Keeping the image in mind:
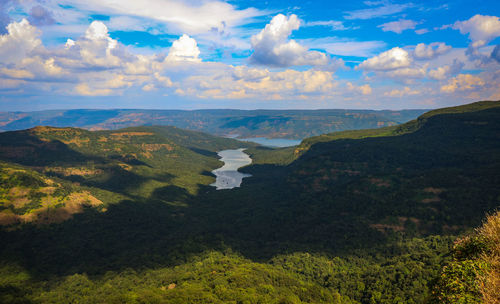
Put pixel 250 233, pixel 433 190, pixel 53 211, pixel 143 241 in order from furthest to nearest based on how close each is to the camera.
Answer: pixel 250 233 < pixel 143 241 < pixel 53 211 < pixel 433 190

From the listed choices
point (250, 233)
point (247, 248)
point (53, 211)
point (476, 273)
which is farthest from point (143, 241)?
point (476, 273)

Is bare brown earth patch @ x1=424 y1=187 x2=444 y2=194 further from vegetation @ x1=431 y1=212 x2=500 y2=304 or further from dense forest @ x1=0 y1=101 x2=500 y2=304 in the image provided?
vegetation @ x1=431 y1=212 x2=500 y2=304

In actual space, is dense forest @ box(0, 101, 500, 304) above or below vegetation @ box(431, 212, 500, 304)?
below

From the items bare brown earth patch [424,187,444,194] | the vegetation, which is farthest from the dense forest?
the vegetation

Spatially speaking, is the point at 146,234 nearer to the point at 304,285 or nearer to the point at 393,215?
the point at 304,285

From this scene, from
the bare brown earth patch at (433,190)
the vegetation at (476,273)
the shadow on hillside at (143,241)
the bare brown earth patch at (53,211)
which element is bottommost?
the shadow on hillside at (143,241)

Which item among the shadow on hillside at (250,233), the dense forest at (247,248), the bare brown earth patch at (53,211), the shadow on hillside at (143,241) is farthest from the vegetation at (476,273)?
the bare brown earth patch at (53,211)

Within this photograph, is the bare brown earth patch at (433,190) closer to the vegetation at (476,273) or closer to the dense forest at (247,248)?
the dense forest at (247,248)

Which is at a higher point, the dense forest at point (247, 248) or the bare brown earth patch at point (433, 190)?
the bare brown earth patch at point (433, 190)

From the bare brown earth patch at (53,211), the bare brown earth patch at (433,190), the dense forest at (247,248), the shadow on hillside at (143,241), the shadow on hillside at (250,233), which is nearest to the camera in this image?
the dense forest at (247,248)

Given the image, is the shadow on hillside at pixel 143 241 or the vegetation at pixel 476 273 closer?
the vegetation at pixel 476 273

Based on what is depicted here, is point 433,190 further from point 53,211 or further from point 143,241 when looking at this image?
point 53,211
